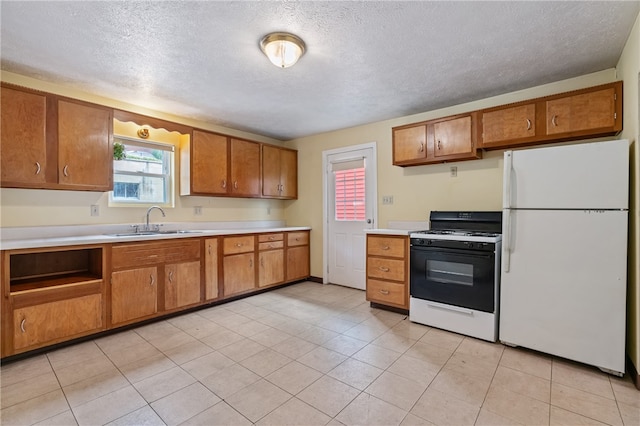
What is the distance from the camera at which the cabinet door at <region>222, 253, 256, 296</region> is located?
3.81 m

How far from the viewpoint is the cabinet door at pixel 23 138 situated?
2502 millimetres

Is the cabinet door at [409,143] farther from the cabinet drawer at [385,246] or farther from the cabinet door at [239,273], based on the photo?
the cabinet door at [239,273]

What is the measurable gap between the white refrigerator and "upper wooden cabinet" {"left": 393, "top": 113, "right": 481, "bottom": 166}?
0.71 meters

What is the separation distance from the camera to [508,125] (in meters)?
2.94

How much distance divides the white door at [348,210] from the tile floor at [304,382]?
5.20 feet

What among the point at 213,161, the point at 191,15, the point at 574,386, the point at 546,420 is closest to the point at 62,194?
the point at 213,161

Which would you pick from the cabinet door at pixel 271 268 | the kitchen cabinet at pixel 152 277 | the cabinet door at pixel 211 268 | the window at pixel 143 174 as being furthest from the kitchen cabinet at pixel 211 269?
the window at pixel 143 174

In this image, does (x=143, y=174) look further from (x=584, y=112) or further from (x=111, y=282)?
(x=584, y=112)

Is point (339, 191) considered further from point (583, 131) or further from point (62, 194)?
point (62, 194)

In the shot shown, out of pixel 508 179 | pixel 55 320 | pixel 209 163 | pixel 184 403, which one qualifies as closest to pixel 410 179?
pixel 508 179

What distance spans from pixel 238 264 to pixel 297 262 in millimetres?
1122

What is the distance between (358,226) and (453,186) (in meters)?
1.46

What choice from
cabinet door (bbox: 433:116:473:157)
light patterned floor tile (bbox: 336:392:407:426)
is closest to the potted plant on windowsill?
light patterned floor tile (bbox: 336:392:407:426)

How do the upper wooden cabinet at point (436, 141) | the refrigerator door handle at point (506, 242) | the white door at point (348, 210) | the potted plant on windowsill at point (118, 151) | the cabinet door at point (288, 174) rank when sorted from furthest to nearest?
the cabinet door at point (288, 174) < the white door at point (348, 210) < the potted plant on windowsill at point (118, 151) < the upper wooden cabinet at point (436, 141) < the refrigerator door handle at point (506, 242)
